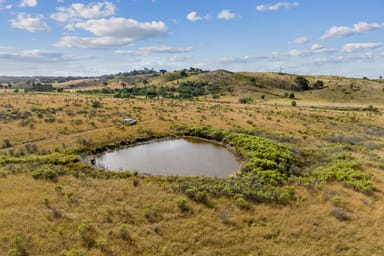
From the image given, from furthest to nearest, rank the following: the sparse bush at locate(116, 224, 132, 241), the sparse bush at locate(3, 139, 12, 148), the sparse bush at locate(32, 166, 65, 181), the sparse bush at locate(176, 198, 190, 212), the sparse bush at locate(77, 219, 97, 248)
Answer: the sparse bush at locate(3, 139, 12, 148)
the sparse bush at locate(32, 166, 65, 181)
the sparse bush at locate(176, 198, 190, 212)
the sparse bush at locate(116, 224, 132, 241)
the sparse bush at locate(77, 219, 97, 248)

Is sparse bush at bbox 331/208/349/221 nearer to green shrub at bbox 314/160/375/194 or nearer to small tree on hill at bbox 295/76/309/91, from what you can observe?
green shrub at bbox 314/160/375/194

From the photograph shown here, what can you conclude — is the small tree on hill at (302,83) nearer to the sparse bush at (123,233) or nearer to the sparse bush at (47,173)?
the sparse bush at (47,173)

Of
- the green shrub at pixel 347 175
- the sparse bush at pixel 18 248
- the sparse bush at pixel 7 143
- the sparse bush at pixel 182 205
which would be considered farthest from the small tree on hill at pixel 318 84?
the sparse bush at pixel 18 248

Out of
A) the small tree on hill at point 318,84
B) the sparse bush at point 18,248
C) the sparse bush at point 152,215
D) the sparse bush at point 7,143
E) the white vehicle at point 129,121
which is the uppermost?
the small tree on hill at point 318,84

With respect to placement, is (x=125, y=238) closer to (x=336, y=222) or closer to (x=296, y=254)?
(x=296, y=254)

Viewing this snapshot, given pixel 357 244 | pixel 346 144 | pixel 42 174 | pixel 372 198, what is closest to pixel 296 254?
pixel 357 244

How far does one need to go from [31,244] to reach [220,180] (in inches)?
518

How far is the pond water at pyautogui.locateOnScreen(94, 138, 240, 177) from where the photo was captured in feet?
82.3

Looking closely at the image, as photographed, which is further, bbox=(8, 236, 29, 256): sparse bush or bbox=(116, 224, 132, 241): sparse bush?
bbox=(116, 224, 132, 241): sparse bush

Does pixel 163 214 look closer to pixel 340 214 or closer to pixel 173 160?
pixel 340 214

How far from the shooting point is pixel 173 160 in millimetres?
28047

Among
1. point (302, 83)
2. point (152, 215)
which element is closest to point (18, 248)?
point (152, 215)

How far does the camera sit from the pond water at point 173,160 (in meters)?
25.1

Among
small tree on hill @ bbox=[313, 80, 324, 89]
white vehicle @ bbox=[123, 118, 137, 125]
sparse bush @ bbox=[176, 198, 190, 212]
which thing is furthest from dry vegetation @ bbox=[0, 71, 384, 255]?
small tree on hill @ bbox=[313, 80, 324, 89]
